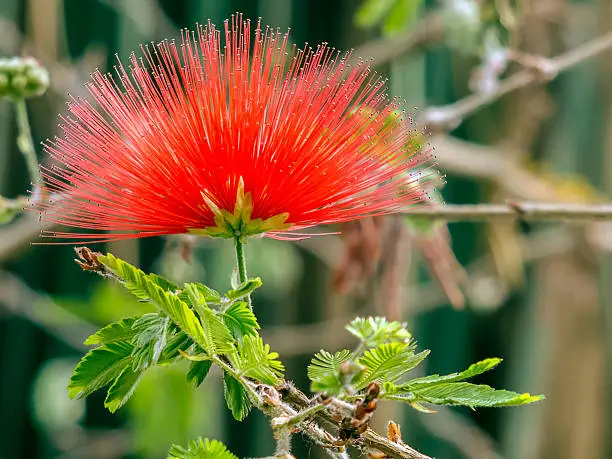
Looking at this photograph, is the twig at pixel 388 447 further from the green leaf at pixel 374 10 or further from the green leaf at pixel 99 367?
the green leaf at pixel 374 10

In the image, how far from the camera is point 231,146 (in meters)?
0.89

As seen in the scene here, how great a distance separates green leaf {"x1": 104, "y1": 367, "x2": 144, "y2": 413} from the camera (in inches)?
32.4

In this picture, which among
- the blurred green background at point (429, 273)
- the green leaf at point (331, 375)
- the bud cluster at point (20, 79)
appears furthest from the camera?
the blurred green background at point (429, 273)

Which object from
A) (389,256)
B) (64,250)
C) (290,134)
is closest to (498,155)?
(389,256)

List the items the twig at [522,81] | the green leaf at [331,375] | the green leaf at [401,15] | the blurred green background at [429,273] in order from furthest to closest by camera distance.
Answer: the blurred green background at [429,273] < the green leaf at [401,15] < the twig at [522,81] < the green leaf at [331,375]

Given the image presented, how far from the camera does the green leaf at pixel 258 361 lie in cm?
80

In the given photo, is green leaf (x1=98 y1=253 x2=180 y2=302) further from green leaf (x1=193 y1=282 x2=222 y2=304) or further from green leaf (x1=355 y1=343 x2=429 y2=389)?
green leaf (x1=355 y1=343 x2=429 y2=389)

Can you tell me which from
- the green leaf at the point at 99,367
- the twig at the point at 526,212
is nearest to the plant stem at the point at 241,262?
the green leaf at the point at 99,367

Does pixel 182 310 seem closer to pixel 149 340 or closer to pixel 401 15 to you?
pixel 149 340

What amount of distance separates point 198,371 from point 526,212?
0.77 meters

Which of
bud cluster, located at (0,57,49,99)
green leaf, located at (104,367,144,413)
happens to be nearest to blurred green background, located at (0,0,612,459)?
bud cluster, located at (0,57,49,99)

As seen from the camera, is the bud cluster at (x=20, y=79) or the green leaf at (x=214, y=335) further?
the bud cluster at (x=20, y=79)

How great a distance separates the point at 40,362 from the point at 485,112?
2.30 meters

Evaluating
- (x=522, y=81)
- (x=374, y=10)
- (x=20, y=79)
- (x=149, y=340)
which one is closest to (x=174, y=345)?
(x=149, y=340)
